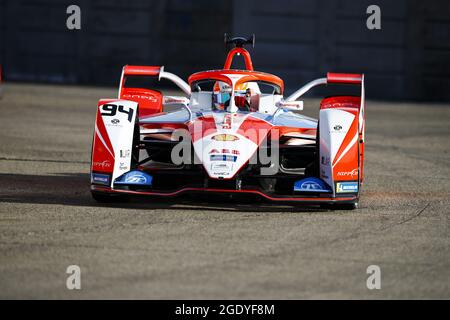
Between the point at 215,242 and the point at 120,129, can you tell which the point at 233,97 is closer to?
the point at 120,129

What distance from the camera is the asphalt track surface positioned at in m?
7.37

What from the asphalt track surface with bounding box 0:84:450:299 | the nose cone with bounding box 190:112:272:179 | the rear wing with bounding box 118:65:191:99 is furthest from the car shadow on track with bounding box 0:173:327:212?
the rear wing with bounding box 118:65:191:99

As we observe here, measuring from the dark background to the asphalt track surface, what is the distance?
55.1ft

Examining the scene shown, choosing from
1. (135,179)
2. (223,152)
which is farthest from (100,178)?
(223,152)

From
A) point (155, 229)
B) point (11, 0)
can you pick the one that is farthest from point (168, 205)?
point (11, 0)

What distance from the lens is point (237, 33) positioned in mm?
31891

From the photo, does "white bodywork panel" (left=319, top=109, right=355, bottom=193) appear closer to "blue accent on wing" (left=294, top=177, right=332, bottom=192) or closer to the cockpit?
"blue accent on wing" (left=294, top=177, right=332, bottom=192)

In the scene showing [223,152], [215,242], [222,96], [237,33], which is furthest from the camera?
[237,33]

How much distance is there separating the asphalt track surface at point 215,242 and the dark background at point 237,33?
661 inches

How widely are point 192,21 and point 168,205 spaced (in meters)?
21.6

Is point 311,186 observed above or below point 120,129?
below

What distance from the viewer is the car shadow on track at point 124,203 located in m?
11.0

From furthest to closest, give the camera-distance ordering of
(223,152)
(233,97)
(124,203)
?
1. (233,97)
2. (124,203)
3. (223,152)

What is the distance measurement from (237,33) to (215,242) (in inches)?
923
